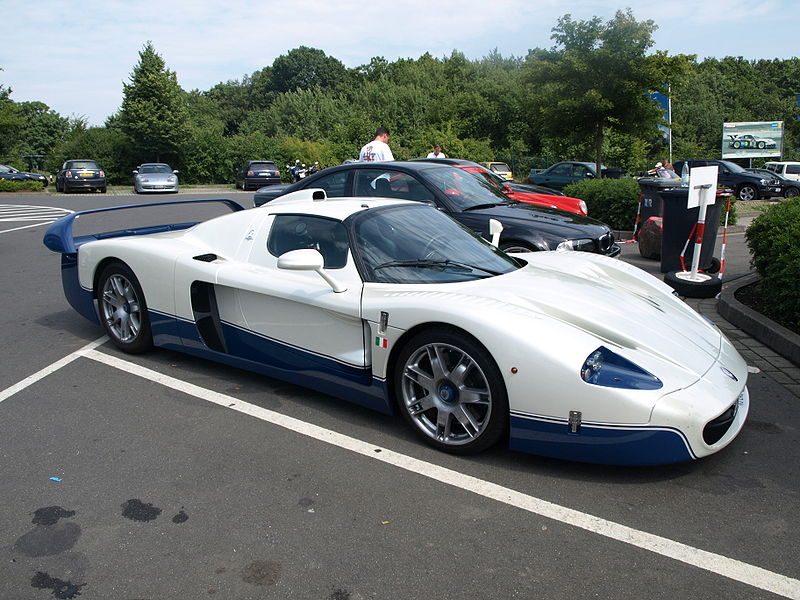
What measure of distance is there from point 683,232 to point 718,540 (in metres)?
6.75

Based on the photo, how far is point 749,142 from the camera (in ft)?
133

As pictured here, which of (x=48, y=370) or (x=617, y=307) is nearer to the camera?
(x=617, y=307)

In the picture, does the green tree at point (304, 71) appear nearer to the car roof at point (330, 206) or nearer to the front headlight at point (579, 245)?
the front headlight at point (579, 245)

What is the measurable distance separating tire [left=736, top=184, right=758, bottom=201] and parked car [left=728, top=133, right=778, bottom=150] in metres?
18.3

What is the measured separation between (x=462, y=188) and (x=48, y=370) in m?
4.85

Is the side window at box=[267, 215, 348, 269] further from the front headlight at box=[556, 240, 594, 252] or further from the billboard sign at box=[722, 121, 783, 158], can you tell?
the billboard sign at box=[722, 121, 783, 158]

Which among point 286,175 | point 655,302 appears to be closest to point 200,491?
point 655,302

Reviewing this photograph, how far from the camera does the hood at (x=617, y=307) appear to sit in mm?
3523

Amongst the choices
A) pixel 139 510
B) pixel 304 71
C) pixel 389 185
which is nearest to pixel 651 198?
pixel 389 185

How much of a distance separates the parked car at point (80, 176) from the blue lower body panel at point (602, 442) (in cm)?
3118

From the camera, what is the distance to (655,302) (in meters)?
4.29

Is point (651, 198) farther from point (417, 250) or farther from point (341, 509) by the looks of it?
point (341, 509)

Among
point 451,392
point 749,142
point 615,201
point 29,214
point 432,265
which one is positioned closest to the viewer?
point 451,392

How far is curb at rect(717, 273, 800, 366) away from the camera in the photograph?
5.30 m
